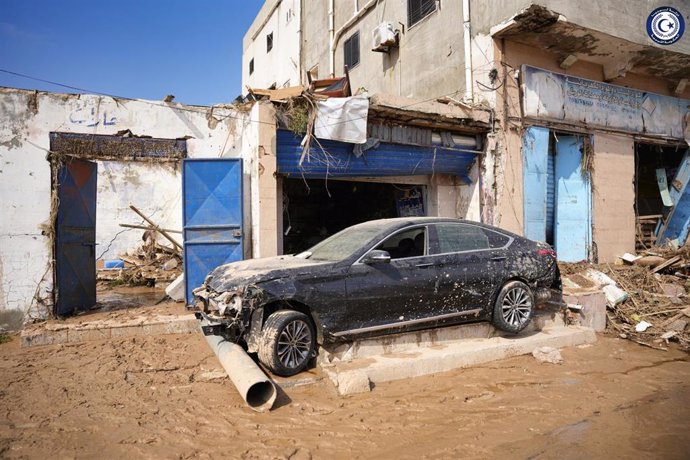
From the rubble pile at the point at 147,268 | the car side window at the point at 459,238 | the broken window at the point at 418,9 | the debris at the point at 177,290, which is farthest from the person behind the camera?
the rubble pile at the point at 147,268

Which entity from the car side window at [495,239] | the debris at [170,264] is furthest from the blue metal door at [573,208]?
the debris at [170,264]

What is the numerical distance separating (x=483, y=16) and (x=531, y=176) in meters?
3.79

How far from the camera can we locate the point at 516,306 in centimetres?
566

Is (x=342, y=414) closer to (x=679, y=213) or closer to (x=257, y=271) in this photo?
(x=257, y=271)

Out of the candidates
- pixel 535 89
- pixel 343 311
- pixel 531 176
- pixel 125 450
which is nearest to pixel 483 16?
pixel 535 89

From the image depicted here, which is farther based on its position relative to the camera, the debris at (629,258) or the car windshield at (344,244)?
the debris at (629,258)

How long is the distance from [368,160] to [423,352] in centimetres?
456

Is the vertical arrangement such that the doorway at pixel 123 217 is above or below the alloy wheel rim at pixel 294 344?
above

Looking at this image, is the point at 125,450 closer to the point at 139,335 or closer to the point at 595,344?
the point at 139,335

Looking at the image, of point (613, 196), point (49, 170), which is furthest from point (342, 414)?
point (613, 196)

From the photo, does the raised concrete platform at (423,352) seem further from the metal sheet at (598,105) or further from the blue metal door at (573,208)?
the metal sheet at (598,105)

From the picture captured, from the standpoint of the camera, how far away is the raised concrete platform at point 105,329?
5946 millimetres

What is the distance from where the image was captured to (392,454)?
122 inches

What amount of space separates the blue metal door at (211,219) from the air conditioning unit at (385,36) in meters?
6.61
